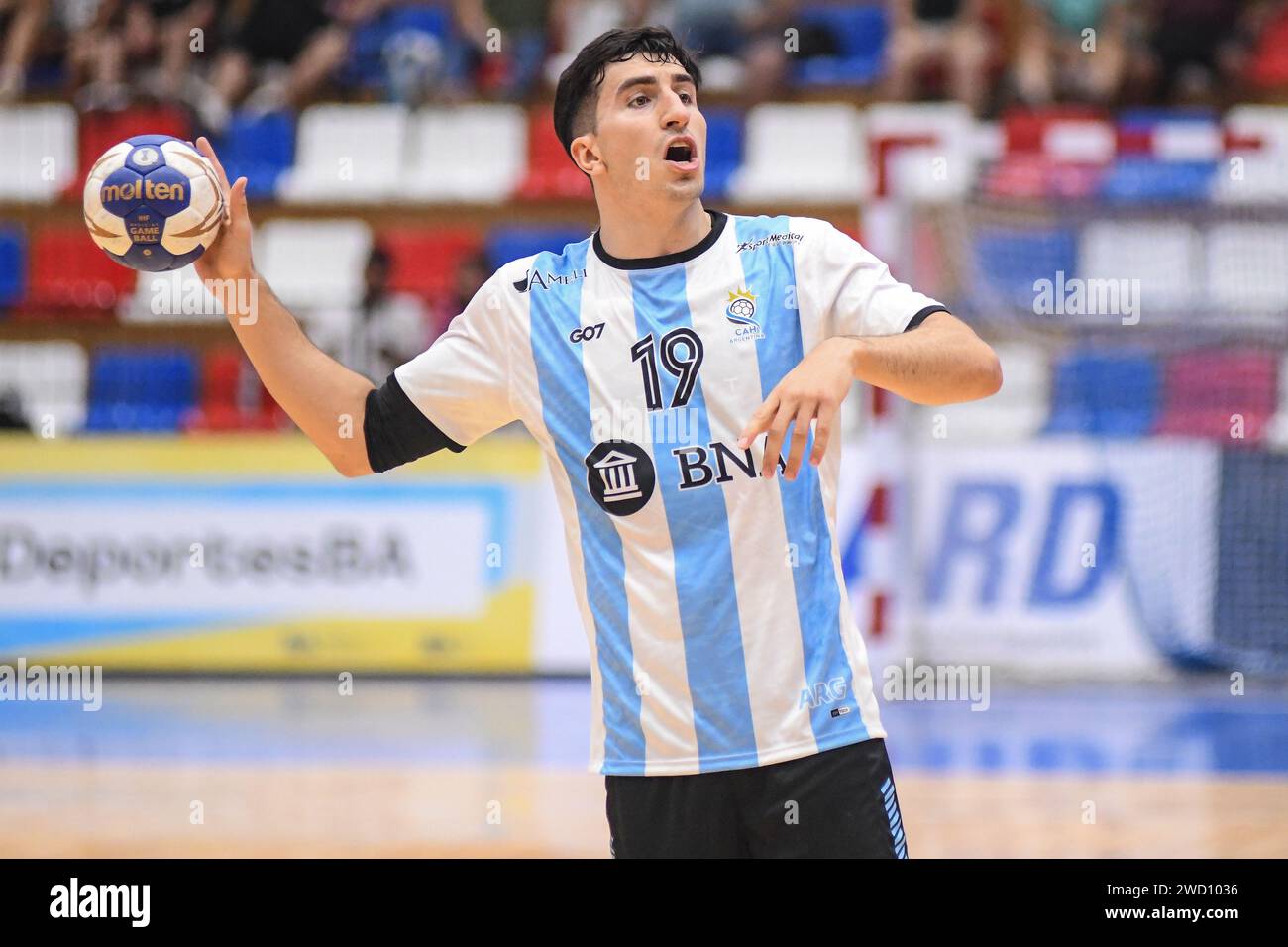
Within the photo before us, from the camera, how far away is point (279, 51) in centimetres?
1510

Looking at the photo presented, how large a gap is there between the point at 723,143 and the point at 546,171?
1580 millimetres

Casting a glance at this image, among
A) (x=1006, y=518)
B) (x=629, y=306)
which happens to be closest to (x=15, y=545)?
(x=1006, y=518)

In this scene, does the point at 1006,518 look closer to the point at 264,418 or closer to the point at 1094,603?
the point at 1094,603

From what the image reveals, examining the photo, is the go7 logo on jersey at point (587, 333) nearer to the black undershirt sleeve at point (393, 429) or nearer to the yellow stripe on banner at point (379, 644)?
the black undershirt sleeve at point (393, 429)

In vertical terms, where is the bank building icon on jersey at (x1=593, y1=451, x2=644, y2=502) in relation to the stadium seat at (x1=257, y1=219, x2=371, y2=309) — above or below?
below

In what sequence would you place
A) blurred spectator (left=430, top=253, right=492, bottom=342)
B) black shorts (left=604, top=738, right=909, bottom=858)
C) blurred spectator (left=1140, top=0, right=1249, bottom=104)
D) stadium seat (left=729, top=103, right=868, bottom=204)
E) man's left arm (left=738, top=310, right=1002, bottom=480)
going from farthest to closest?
blurred spectator (left=1140, top=0, right=1249, bottom=104) → stadium seat (left=729, top=103, right=868, bottom=204) → blurred spectator (left=430, top=253, right=492, bottom=342) → black shorts (left=604, top=738, right=909, bottom=858) → man's left arm (left=738, top=310, right=1002, bottom=480)

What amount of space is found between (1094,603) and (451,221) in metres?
6.40

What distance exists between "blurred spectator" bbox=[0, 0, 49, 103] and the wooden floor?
8.93m

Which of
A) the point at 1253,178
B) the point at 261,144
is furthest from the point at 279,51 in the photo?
the point at 1253,178

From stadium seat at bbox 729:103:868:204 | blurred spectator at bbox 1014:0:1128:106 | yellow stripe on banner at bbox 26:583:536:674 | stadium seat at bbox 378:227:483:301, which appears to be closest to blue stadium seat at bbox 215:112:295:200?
stadium seat at bbox 378:227:483:301

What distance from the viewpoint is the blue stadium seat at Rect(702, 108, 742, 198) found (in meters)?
14.0

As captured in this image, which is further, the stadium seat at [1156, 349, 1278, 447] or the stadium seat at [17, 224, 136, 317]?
the stadium seat at [17, 224, 136, 317]

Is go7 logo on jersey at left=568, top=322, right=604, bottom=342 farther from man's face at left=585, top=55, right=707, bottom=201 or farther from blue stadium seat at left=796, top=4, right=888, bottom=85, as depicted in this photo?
blue stadium seat at left=796, top=4, right=888, bottom=85

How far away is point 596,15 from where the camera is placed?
15.3 m
